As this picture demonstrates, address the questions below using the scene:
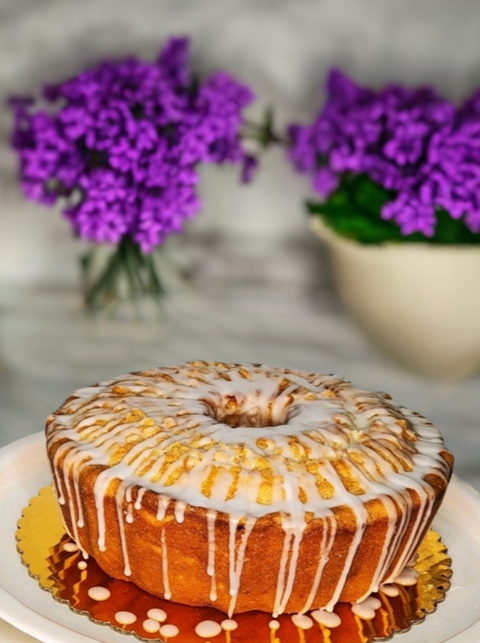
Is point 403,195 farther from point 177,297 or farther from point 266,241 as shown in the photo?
point 266,241

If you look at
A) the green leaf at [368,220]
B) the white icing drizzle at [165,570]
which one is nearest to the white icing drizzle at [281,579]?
the white icing drizzle at [165,570]

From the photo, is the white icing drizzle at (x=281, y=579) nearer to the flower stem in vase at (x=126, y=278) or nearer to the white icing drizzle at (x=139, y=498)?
the white icing drizzle at (x=139, y=498)

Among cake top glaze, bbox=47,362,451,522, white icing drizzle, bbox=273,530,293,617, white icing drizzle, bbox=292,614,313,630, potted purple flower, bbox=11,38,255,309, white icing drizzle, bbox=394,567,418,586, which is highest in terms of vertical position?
potted purple flower, bbox=11,38,255,309

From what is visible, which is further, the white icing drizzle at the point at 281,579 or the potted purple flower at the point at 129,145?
the potted purple flower at the point at 129,145

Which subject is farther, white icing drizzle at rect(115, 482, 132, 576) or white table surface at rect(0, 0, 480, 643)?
white table surface at rect(0, 0, 480, 643)

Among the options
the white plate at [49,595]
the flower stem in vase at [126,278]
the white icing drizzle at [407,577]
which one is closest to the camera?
the white plate at [49,595]

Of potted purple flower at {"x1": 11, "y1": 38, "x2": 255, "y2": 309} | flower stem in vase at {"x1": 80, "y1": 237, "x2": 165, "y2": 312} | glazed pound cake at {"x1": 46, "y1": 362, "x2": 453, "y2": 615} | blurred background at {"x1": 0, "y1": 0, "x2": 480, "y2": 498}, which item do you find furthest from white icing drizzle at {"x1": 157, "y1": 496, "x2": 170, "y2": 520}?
blurred background at {"x1": 0, "y1": 0, "x2": 480, "y2": 498}

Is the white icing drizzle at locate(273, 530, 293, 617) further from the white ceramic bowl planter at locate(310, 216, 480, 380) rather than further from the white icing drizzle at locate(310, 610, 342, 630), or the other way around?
the white ceramic bowl planter at locate(310, 216, 480, 380)
